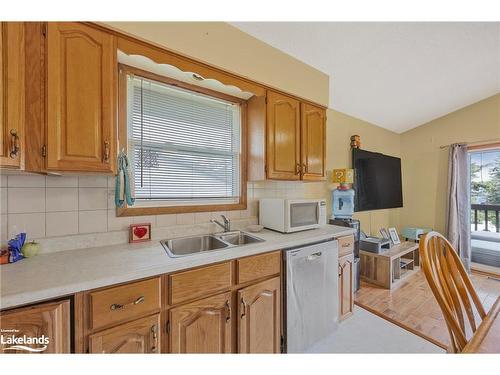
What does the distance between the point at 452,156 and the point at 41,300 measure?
15.5 feet

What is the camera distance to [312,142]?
211 cm

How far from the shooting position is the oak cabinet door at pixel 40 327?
0.77 metres

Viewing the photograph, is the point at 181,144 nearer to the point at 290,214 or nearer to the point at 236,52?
the point at 236,52

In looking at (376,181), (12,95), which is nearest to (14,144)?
(12,95)

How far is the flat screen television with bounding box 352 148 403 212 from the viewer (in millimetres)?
3000

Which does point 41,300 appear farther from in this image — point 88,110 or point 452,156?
point 452,156

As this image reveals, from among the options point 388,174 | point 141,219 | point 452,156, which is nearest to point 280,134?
point 141,219

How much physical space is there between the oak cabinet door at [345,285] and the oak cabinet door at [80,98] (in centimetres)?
188

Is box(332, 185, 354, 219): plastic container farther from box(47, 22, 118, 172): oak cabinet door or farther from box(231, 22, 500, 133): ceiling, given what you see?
box(47, 22, 118, 172): oak cabinet door

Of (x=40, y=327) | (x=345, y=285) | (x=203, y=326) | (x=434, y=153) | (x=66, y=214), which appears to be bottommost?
(x=345, y=285)

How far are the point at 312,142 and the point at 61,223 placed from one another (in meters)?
2.04

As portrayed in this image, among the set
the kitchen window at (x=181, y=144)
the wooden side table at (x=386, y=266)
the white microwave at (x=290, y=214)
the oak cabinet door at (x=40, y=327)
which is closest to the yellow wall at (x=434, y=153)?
the wooden side table at (x=386, y=266)

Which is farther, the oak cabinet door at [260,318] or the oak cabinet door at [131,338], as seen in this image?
the oak cabinet door at [260,318]

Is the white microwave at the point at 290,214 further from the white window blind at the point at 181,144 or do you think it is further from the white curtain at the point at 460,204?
the white curtain at the point at 460,204
